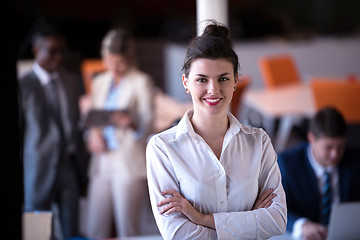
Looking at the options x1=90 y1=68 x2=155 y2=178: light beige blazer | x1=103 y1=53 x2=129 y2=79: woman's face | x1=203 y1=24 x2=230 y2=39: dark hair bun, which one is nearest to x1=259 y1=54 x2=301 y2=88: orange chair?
x1=90 y1=68 x2=155 y2=178: light beige blazer

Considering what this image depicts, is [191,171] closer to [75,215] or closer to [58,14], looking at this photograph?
[75,215]

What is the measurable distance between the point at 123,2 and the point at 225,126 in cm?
905

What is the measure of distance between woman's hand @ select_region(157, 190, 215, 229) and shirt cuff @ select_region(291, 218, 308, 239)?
105 centimetres

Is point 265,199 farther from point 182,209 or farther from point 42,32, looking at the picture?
point 42,32

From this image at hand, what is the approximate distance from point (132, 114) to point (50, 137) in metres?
0.66

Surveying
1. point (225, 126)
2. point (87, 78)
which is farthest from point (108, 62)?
point (225, 126)

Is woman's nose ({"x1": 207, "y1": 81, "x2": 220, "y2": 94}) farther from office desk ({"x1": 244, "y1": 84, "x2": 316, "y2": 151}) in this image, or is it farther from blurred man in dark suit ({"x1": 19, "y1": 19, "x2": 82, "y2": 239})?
office desk ({"x1": 244, "y1": 84, "x2": 316, "y2": 151})

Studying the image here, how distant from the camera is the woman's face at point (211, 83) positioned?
1401 millimetres

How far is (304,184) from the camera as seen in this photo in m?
2.58

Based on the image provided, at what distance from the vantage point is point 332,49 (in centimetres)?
755

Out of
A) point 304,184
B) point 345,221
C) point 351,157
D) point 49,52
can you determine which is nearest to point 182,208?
point 345,221

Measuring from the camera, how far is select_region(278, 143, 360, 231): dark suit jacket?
258 centimetres

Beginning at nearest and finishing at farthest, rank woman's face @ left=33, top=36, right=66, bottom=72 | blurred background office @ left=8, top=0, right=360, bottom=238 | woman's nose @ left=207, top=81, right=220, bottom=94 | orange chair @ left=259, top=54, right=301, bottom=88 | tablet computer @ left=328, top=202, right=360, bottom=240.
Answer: woman's nose @ left=207, top=81, right=220, bottom=94, tablet computer @ left=328, top=202, right=360, bottom=240, woman's face @ left=33, top=36, right=66, bottom=72, orange chair @ left=259, top=54, right=301, bottom=88, blurred background office @ left=8, top=0, right=360, bottom=238

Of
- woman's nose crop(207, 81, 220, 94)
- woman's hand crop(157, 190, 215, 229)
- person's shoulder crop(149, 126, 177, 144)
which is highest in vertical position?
woman's nose crop(207, 81, 220, 94)
